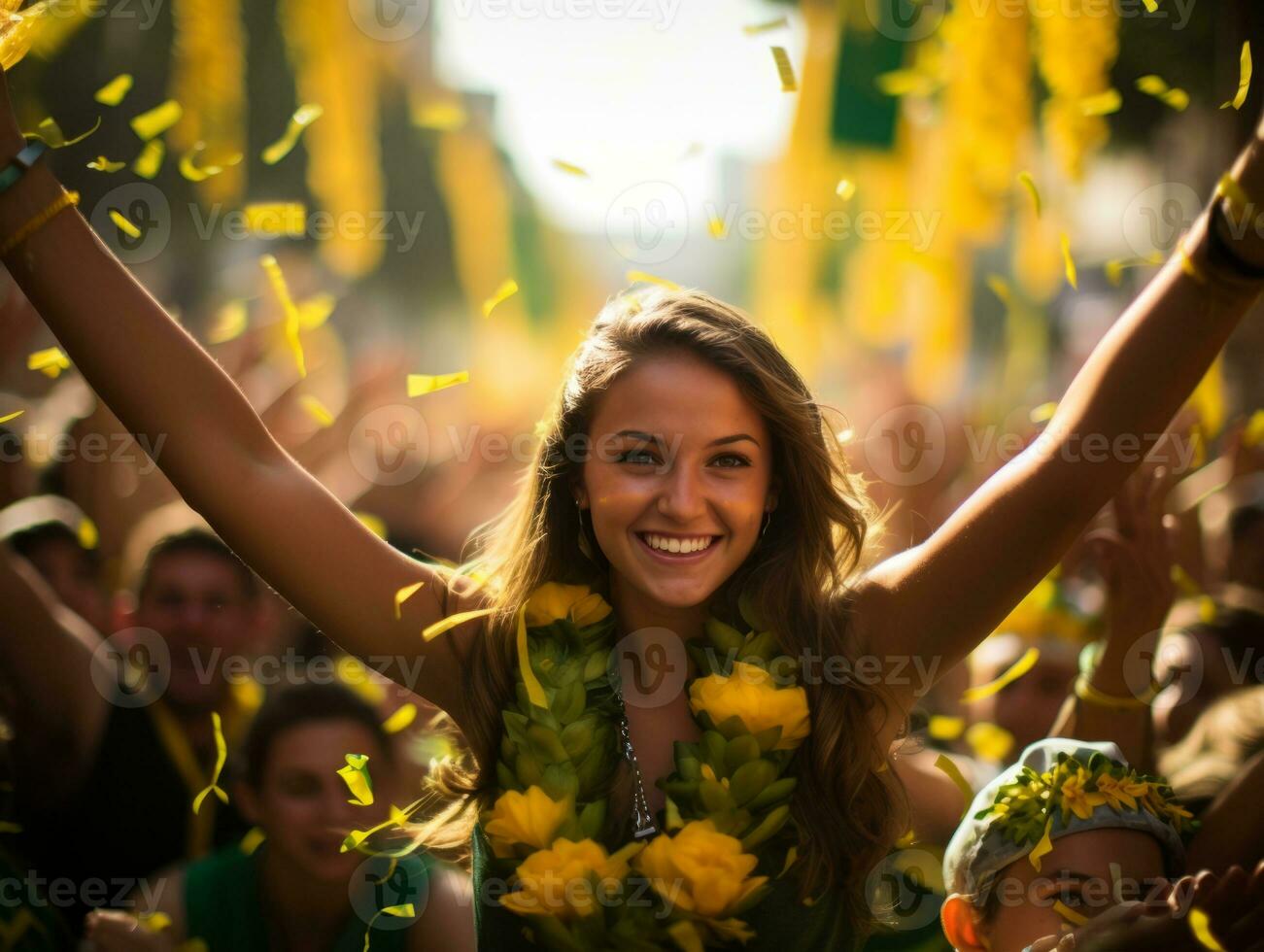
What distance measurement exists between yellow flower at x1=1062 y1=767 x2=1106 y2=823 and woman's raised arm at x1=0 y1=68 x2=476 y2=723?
42.3 inches

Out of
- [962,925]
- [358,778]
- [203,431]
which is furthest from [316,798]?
[962,925]

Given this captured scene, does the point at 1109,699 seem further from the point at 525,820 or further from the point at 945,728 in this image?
the point at 525,820

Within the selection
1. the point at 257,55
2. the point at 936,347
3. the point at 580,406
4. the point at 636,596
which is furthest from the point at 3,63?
the point at 257,55

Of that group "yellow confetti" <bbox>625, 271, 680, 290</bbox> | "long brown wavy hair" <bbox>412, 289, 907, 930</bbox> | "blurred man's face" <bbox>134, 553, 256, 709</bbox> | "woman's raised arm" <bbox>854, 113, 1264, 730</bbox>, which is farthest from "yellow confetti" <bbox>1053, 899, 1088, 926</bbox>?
"blurred man's face" <bbox>134, 553, 256, 709</bbox>

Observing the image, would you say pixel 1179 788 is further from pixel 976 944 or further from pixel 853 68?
pixel 853 68

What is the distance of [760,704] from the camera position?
2070mm

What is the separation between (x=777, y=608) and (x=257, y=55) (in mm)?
7686

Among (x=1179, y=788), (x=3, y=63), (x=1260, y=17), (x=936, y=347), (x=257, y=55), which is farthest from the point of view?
(x=257, y=55)

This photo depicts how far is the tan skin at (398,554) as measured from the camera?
1.75 meters

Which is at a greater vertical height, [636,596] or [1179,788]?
[636,596]

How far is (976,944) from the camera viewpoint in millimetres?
2078

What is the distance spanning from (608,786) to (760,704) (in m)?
0.29

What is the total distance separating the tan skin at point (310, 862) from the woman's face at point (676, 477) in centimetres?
101

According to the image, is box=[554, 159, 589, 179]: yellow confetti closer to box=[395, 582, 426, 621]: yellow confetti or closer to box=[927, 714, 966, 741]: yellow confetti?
box=[395, 582, 426, 621]: yellow confetti
